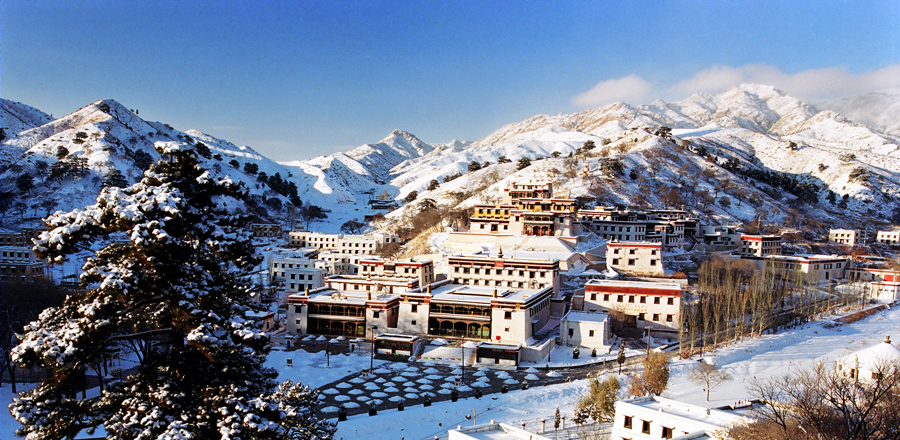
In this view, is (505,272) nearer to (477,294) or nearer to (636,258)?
(477,294)

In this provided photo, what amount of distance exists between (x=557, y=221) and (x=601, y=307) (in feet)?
68.5

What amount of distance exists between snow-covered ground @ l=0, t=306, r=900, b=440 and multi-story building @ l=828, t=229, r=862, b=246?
37.4 metres

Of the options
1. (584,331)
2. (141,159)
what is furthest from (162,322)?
(141,159)

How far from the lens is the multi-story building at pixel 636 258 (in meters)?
54.4

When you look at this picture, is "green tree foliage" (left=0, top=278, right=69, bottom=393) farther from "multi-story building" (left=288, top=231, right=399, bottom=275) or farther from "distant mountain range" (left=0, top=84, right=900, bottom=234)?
"distant mountain range" (left=0, top=84, right=900, bottom=234)

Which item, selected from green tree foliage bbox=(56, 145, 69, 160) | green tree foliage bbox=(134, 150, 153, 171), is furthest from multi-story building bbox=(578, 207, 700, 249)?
green tree foliage bbox=(56, 145, 69, 160)

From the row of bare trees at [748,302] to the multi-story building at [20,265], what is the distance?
5644 cm

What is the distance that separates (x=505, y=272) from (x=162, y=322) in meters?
39.3

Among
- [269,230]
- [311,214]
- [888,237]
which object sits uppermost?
[311,214]

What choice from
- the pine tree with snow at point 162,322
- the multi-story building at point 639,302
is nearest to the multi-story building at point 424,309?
the multi-story building at point 639,302

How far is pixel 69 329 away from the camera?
28.3 feet

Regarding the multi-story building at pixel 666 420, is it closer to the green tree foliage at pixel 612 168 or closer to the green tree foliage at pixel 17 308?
the green tree foliage at pixel 17 308

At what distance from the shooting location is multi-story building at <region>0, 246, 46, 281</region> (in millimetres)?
51272

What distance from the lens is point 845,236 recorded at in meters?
78.2
